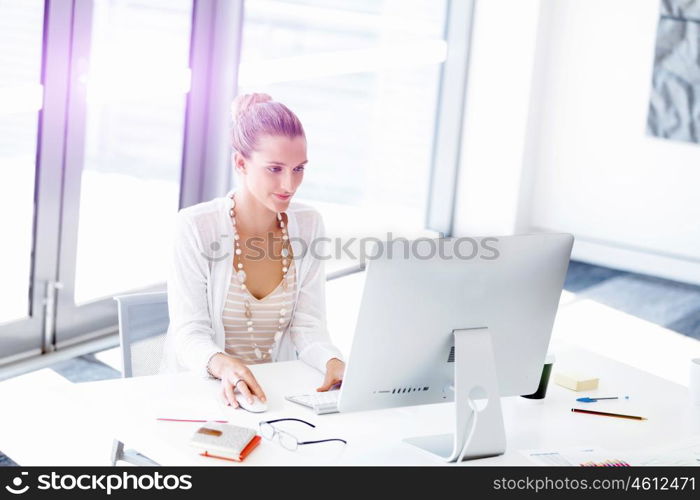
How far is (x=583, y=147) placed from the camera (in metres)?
6.60

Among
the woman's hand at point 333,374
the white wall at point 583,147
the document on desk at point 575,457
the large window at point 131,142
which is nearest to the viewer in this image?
the document on desk at point 575,457

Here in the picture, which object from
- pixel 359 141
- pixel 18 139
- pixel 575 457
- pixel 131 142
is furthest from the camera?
pixel 359 141

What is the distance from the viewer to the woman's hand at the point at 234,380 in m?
1.97

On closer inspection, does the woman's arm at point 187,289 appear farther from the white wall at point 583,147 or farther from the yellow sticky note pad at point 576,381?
the white wall at point 583,147

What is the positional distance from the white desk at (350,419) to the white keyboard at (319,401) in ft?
0.05

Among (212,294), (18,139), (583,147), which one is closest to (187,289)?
(212,294)

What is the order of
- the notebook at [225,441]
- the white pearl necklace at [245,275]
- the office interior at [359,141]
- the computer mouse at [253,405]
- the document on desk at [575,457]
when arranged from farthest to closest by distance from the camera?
the office interior at [359,141] < the white pearl necklace at [245,275] < the computer mouse at [253,405] < the document on desk at [575,457] < the notebook at [225,441]

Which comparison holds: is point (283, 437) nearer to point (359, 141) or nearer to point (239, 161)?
point (239, 161)

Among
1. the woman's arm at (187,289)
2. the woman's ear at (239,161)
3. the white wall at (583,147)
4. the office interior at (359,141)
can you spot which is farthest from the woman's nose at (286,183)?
the white wall at (583,147)

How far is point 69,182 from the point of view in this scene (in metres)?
4.04

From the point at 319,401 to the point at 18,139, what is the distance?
7.62 ft
